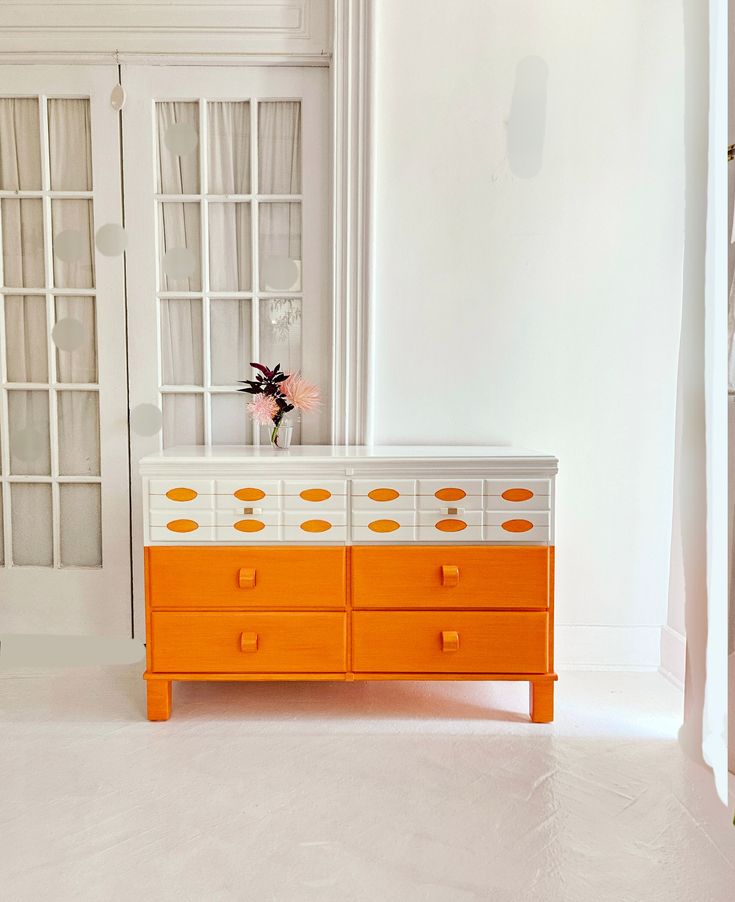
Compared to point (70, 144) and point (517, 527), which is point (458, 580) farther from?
point (70, 144)

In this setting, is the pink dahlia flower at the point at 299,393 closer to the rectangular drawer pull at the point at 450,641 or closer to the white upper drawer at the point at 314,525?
the white upper drawer at the point at 314,525

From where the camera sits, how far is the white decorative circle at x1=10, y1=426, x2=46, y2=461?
2893 mm

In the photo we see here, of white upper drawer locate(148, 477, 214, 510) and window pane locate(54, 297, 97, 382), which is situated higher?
window pane locate(54, 297, 97, 382)

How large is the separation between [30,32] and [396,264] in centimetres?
161

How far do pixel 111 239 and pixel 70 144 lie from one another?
1.29ft

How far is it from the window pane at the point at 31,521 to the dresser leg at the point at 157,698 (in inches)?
35.9

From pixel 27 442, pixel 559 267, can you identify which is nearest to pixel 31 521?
pixel 27 442

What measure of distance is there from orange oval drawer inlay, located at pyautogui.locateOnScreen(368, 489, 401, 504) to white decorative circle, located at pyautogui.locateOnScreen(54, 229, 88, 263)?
1.52 m

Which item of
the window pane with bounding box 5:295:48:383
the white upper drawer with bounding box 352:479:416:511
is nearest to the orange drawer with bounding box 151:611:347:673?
the white upper drawer with bounding box 352:479:416:511

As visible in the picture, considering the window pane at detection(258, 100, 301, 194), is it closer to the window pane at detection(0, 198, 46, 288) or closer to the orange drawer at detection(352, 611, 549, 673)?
the window pane at detection(0, 198, 46, 288)

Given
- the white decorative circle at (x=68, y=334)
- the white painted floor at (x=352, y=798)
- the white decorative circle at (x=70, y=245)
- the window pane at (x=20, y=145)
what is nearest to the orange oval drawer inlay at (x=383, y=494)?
the white painted floor at (x=352, y=798)

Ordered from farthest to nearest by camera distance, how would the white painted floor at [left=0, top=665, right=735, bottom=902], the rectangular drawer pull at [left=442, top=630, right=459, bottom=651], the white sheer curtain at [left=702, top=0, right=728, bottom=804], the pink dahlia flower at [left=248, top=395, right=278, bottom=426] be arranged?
the pink dahlia flower at [left=248, top=395, right=278, bottom=426]
the rectangular drawer pull at [left=442, top=630, right=459, bottom=651]
the white painted floor at [left=0, top=665, right=735, bottom=902]
the white sheer curtain at [left=702, top=0, right=728, bottom=804]

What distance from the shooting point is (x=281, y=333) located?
2.84 meters

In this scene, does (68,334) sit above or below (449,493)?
above
